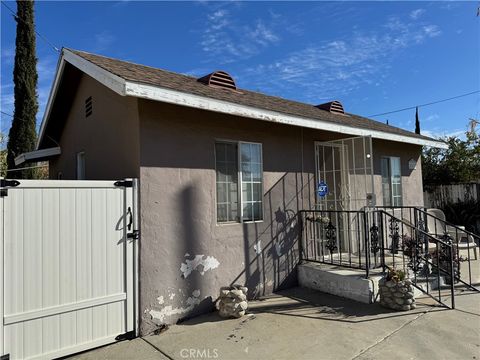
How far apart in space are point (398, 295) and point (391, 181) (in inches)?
168

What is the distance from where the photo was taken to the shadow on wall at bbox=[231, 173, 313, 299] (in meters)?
5.60

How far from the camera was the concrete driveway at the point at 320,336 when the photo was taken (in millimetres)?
3715

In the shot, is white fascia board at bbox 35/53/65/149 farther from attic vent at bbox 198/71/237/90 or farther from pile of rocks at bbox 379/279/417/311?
pile of rocks at bbox 379/279/417/311

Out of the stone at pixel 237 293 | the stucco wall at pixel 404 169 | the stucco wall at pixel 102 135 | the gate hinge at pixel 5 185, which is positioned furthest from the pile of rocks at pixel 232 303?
the stucco wall at pixel 404 169

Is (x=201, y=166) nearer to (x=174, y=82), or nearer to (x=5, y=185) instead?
(x=174, y=82)

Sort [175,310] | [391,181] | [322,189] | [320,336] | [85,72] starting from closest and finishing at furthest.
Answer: [320,336] < [175,310] < [85,72] < [322,189] < [391,181]

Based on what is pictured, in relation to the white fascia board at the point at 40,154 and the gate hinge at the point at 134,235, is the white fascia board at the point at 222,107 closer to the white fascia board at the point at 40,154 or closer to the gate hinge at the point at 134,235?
the gate hinge at the point at 134,235

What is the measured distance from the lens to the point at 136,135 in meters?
4.58

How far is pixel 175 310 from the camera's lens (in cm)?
465

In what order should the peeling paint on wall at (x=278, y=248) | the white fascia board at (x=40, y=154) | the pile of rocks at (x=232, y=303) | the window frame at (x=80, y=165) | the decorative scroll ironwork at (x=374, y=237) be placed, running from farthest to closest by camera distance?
the white fascia board at (x=40, y=154) → the window frame at (x=80, y=165) → the peeling paint on wall at (x=278, y=248) → the decorative scroll ironwork at (x=374, y=237) → the pile of rocks at (x=232, y=303)

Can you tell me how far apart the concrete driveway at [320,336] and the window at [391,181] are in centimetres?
354

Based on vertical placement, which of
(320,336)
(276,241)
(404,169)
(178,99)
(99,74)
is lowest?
(320,336)

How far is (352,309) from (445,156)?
49.0 ft

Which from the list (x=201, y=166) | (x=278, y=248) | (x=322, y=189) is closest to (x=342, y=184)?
(x=322, y=189)
